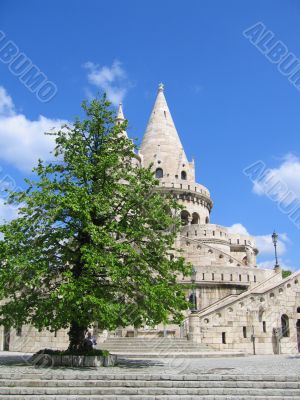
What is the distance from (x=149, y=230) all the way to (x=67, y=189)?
311 centimetres

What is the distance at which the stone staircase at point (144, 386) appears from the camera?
10211mm

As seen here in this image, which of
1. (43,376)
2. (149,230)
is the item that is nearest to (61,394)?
(43,376)

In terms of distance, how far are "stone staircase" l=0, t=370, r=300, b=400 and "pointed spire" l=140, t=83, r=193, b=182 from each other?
110 feet

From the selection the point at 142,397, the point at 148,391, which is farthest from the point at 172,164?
the point at 142,397

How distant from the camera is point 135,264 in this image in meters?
15.1

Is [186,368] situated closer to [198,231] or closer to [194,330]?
[194,330]

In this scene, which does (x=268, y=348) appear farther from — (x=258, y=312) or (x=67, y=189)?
(x=67, y=189)

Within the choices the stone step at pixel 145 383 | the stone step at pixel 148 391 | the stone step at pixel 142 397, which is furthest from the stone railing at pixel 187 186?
the stone step at pixel 142 397

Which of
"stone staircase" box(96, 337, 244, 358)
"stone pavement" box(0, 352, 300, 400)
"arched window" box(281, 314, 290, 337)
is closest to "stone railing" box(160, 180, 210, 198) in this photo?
"arched window" box(281, 314, 290, 337)

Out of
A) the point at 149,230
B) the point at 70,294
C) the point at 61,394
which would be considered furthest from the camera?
the point at 149,230

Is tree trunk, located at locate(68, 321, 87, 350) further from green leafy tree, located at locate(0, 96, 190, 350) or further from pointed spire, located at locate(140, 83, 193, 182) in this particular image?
pointed spire, located at locate(140, 83, 193, 182)

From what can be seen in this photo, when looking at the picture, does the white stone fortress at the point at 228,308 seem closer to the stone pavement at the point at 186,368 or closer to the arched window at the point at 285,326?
the arched window at the point at 285,326

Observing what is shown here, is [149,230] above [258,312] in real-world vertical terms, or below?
above

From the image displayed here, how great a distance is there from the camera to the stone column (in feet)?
76.1
